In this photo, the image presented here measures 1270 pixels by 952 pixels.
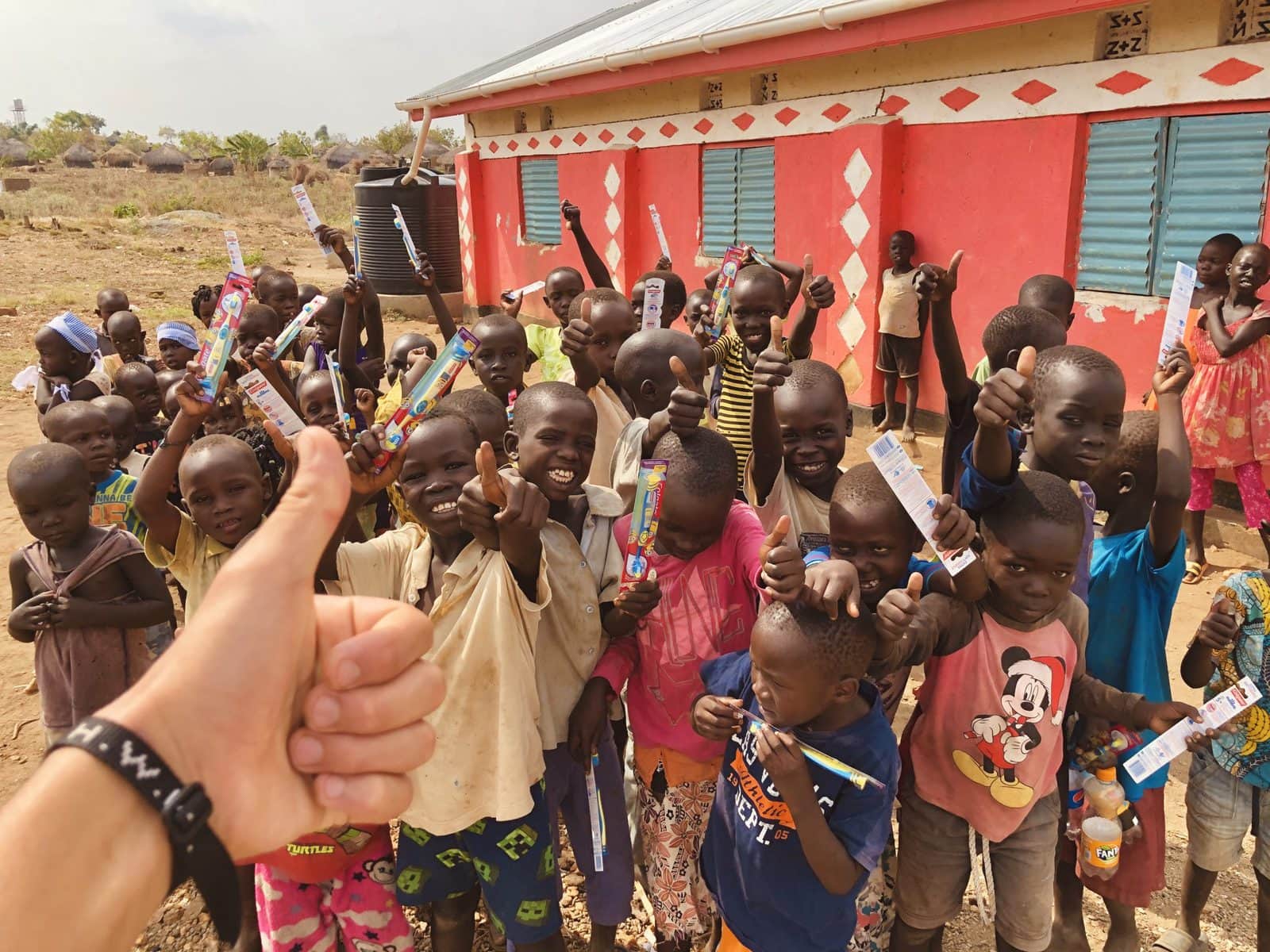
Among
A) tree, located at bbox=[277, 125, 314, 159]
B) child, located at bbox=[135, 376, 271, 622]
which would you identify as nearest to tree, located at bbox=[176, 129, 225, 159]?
tree, located at bbox=[277, 125, 314, 159]

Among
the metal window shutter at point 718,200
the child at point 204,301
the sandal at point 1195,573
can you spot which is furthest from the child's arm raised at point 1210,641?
the metal window shutter at point 718,200

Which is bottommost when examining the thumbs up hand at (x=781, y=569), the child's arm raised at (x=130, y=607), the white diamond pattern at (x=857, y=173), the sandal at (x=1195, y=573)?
the sandal at (x=1195, y=573)

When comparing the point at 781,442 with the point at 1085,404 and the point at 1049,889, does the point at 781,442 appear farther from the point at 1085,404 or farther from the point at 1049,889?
the point at 1049,889

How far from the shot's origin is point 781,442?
2434mm

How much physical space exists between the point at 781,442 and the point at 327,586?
48.3 inches

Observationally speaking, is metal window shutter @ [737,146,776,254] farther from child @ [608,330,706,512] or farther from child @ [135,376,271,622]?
child @ [135,376,271,622]

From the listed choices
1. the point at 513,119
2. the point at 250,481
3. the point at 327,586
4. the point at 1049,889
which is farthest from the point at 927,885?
the point at 513,119

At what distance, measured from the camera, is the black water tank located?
12.3m

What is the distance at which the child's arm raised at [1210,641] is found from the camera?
2012mm

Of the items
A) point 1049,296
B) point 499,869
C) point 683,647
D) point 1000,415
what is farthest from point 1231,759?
point 1049,296

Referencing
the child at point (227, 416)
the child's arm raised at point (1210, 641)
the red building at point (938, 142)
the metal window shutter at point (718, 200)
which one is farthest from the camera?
the metal window shutter at point (718, 200)

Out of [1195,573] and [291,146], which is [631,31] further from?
[291,146]

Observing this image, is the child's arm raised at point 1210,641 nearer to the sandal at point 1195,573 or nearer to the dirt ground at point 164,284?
the dirt ground at point 164,284

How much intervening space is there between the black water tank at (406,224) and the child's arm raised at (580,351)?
32.7 ft
